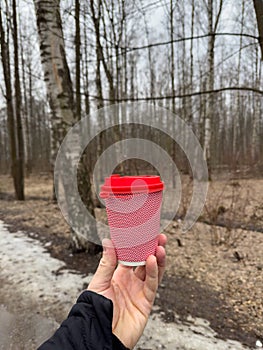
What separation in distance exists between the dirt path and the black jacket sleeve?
1.35 meters

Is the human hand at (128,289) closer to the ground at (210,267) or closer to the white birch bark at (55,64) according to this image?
the ground at (210,267)

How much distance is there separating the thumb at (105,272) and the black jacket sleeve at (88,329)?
0.05m

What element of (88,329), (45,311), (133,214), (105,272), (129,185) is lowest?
(45,311)

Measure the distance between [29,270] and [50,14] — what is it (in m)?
3.12

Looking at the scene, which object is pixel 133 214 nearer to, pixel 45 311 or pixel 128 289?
pixel 128 289

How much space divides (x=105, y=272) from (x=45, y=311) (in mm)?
1846

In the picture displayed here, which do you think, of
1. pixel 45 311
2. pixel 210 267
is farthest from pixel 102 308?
pixel 210 267

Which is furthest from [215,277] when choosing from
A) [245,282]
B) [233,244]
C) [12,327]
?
[12,327]

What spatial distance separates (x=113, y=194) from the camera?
1006 millimetres

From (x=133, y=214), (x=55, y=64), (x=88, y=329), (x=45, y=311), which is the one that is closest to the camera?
(x=88, y=329)

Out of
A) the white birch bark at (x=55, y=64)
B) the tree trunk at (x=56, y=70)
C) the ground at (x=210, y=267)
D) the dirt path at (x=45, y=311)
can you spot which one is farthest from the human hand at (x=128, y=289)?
the white birch bark at (x=55, y=64)

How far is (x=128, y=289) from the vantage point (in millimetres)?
1111

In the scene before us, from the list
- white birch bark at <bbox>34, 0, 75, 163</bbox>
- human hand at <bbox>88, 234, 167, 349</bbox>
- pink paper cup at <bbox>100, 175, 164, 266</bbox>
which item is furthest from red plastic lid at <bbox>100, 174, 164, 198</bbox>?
white birch bark at <bbox>34, 0, 75, 163</bbox>

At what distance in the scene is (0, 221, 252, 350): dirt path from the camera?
210cm
